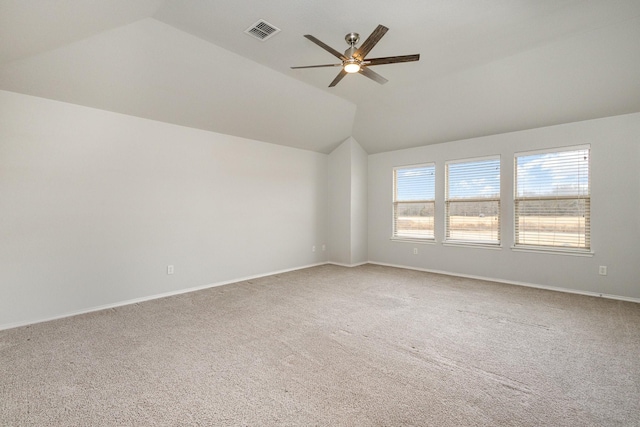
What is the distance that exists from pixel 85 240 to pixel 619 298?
6.95 metres

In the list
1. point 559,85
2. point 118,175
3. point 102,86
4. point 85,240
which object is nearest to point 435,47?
point 559,85

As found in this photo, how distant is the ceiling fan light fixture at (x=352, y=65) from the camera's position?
117 inches

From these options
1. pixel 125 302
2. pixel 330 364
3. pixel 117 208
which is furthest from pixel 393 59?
pixel 125 302

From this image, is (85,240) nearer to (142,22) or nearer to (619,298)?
(142,22)

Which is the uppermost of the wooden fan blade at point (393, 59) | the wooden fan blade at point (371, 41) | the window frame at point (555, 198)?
the wooden fan blade at point (371, 41)

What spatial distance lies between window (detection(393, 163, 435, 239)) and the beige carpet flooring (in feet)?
7.41

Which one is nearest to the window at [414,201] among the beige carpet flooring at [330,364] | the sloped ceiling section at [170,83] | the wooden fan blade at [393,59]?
the sloped ceiling section at [170,83]

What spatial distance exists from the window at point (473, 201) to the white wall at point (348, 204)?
5.87 feet

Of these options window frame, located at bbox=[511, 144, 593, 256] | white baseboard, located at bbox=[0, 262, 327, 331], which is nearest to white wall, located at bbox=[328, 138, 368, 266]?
white baseboard, located at bbox=[0, 262, 327, 331]

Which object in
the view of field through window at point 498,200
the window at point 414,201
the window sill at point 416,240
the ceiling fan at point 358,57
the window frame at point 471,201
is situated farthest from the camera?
the window at point 414,201

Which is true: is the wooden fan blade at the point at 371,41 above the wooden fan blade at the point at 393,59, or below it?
above

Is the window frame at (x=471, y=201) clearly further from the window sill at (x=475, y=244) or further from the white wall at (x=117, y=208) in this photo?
the white wall at (x=117, y=208)

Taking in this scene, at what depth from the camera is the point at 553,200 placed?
4.46 meters

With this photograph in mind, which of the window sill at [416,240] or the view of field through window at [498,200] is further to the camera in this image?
the window sill at [416,240]
